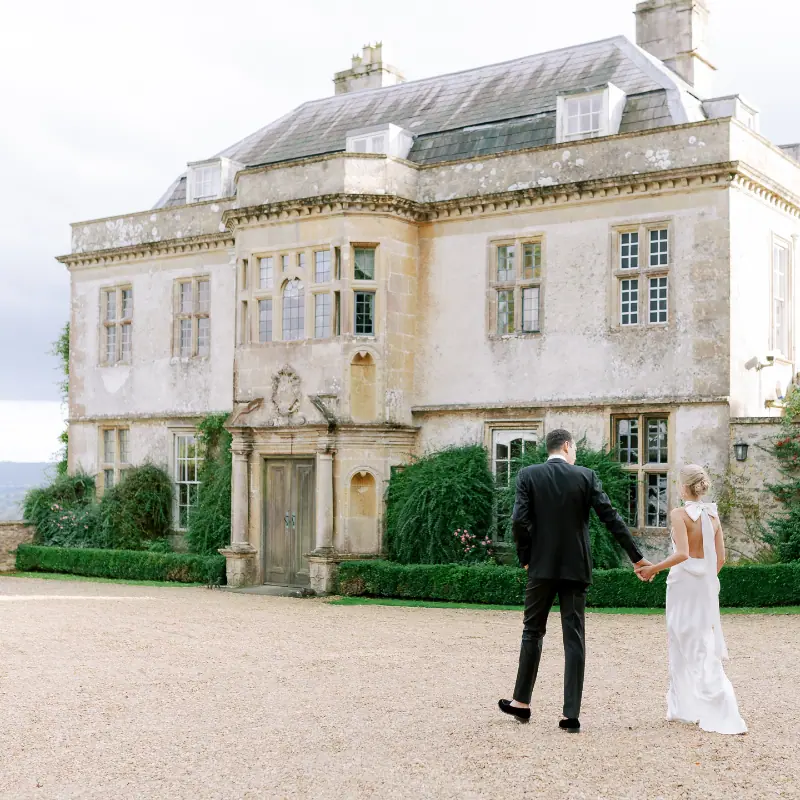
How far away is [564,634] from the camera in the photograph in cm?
742

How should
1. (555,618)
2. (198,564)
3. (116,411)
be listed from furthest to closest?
1. (116,411)
2. (198,564)
3. (555,618)

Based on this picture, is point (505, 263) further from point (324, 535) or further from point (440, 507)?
point (324, 535)

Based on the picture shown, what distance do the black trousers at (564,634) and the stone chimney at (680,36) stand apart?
14.6 m

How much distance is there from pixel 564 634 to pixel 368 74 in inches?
796

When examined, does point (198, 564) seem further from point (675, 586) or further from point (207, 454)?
point (675, 586)

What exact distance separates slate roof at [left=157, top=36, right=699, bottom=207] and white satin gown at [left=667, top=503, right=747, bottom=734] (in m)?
10.9

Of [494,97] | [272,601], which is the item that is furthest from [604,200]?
[272,601]

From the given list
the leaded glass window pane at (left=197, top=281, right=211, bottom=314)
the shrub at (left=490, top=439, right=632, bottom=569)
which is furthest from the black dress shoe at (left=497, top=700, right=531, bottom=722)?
the leaded glass window pane at (left=197, top=281, right=211, bottom=314)

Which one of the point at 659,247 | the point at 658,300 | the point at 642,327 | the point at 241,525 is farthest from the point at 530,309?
the point at 241,525

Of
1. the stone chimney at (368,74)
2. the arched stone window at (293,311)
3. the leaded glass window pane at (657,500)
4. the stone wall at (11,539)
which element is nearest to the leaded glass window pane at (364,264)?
the arched stone window at (293,311)

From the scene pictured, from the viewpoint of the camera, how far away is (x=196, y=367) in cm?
2166

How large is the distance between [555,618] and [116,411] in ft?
39.0

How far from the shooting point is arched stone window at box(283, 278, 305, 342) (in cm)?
1839

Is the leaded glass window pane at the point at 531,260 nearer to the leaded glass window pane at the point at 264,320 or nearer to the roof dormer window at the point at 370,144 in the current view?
the roof dormer window at the point at 370,144
